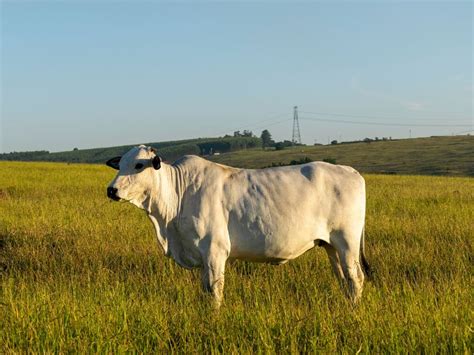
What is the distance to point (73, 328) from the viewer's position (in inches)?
196

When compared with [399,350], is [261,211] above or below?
above

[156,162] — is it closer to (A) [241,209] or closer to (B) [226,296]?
(A) [241,209]

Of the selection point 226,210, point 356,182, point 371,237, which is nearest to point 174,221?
point 226,210

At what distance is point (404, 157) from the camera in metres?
77.1

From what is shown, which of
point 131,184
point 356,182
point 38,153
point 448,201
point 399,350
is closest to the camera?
Answer: point 399,350

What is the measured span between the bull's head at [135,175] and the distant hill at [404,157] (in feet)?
169

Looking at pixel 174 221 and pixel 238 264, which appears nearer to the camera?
pixel 174 221

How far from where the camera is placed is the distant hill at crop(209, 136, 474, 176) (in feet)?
203

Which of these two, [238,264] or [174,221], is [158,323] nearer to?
[174,221]

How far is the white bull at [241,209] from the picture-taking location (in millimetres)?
6246

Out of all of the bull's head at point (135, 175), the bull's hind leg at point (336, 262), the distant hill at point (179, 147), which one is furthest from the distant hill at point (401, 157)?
the bull's head at point (135, 175)

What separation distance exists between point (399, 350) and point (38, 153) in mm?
156946

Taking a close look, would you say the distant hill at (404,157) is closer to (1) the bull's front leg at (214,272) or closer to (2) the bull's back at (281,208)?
(2) the bull's back at (281,208)

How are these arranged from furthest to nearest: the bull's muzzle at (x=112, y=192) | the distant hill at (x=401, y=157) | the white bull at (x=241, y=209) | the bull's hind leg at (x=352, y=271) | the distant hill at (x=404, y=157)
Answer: the distant hill at (x=404, y=157), the distant hill at (x=401, y=157), the bull's hind leg at (x=352, y=271), the white bull at (x=241, y=209), the bull's muzzle at (x=112, y=192)
